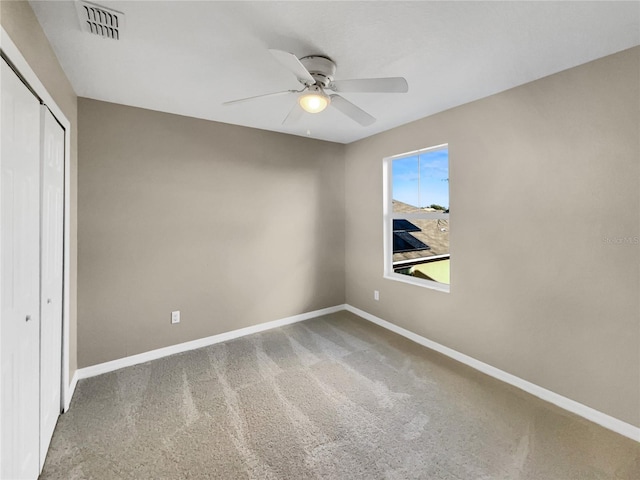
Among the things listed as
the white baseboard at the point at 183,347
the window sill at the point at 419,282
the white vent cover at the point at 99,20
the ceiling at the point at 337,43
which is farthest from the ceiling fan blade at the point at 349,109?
the white baseboard at the point at 183,347

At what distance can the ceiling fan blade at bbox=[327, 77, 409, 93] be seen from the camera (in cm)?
172

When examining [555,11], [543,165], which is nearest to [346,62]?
[555,11]

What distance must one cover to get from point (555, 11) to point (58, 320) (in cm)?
351

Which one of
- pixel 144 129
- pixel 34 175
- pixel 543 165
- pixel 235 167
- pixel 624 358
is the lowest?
pixel 624 358

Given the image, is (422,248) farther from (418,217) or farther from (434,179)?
(434,179)

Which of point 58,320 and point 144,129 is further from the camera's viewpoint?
point 144,129

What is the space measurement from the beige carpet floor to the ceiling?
244cm

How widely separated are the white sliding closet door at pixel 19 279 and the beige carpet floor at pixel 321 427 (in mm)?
458

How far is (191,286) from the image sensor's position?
3.09 metres

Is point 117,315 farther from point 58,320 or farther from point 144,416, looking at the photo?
point 144,416

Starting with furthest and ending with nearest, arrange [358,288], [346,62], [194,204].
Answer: [358,288] < [194,204] < [346,62]

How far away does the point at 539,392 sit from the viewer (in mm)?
2291

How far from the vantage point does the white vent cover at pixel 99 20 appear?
148 cm

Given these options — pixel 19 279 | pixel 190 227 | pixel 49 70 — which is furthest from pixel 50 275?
pixel 190 227
